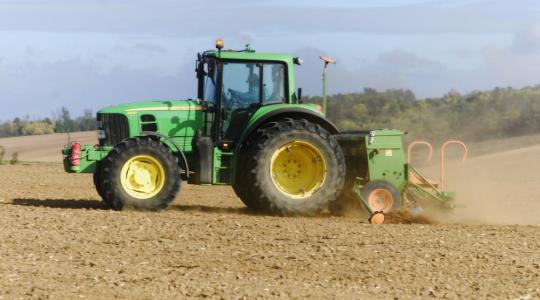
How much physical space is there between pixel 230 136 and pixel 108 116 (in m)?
1.75

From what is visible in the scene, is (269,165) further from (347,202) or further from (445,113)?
(445,113)

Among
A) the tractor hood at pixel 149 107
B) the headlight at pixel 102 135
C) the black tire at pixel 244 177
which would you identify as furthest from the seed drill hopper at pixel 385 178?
the headlight at pixel 102 135

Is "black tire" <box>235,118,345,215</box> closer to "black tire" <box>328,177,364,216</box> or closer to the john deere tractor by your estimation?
the john deere tractor

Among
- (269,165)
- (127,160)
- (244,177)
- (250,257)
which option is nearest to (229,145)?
(244,177)

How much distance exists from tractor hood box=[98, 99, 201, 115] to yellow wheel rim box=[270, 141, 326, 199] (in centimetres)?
142

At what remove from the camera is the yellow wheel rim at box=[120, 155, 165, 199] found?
11242 mm

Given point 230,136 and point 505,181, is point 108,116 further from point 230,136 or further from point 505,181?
point 505,181

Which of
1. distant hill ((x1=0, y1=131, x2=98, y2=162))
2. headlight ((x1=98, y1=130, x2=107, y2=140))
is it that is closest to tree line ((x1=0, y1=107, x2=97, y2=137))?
distant hill ((x1=0, y1=131, x2=98, y2=162))

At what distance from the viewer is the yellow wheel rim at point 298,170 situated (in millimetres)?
11547

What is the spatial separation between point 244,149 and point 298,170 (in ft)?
2.67

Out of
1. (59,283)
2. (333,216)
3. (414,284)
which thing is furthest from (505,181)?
(59,283)

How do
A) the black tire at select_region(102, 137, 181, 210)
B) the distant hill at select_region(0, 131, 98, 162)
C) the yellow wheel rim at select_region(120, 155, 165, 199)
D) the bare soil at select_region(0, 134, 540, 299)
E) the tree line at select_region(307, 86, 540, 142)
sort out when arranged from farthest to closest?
the distant hill at select_region(0, 131, 98, 162) → the tree line at select_region(307, 86, 540, 142) → the yellow wheel rim at select_region(120, 155, 165, 199) → the black tire at select_region(102, 137, 181, 210) → the bare soil at select_region(0, 134, 540, 299)

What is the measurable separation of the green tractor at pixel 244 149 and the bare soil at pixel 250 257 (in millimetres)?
395

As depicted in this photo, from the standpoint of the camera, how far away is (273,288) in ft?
22.6
